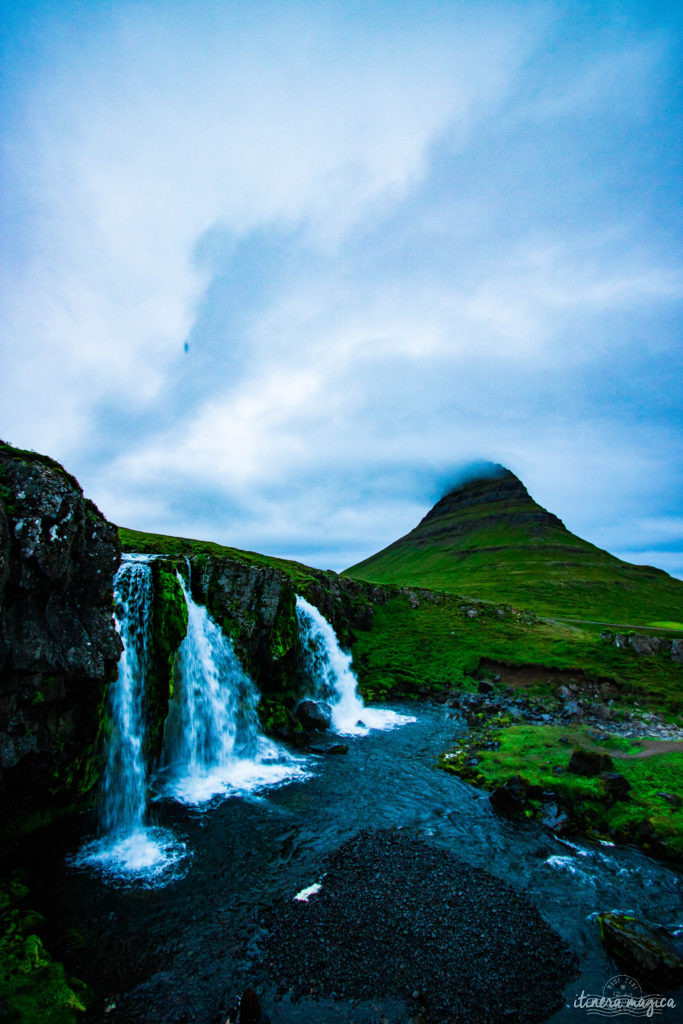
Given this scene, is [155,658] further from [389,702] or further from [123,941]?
[389,702]

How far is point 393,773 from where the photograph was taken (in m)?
27.8

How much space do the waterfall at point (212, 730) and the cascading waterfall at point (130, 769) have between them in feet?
9.18

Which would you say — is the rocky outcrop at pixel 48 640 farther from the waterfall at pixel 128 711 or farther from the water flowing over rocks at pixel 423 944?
the water flowing over rocks at pixel 423 944

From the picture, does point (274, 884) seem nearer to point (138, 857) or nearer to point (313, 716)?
point (138, 857)

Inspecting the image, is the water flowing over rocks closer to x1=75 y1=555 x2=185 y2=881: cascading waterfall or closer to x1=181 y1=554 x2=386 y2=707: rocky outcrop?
x1=75 y1=555 x2=185 y2=881: cascading waterfall

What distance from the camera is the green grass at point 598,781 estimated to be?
2027cm

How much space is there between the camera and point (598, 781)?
75.8 feet

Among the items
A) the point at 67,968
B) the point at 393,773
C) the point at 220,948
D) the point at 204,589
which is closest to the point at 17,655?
the point at 67,968

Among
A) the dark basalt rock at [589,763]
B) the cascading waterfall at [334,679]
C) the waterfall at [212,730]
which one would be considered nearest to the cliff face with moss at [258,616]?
the waterfall at [212,730]

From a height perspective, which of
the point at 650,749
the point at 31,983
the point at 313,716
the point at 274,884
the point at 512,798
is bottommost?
the point at 274,884

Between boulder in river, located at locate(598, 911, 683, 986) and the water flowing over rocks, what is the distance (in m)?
1.48

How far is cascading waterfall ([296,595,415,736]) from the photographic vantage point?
39.8 metres

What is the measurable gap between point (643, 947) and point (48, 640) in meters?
23.3

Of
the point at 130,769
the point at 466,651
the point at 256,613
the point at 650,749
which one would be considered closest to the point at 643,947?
the point at 650,749
